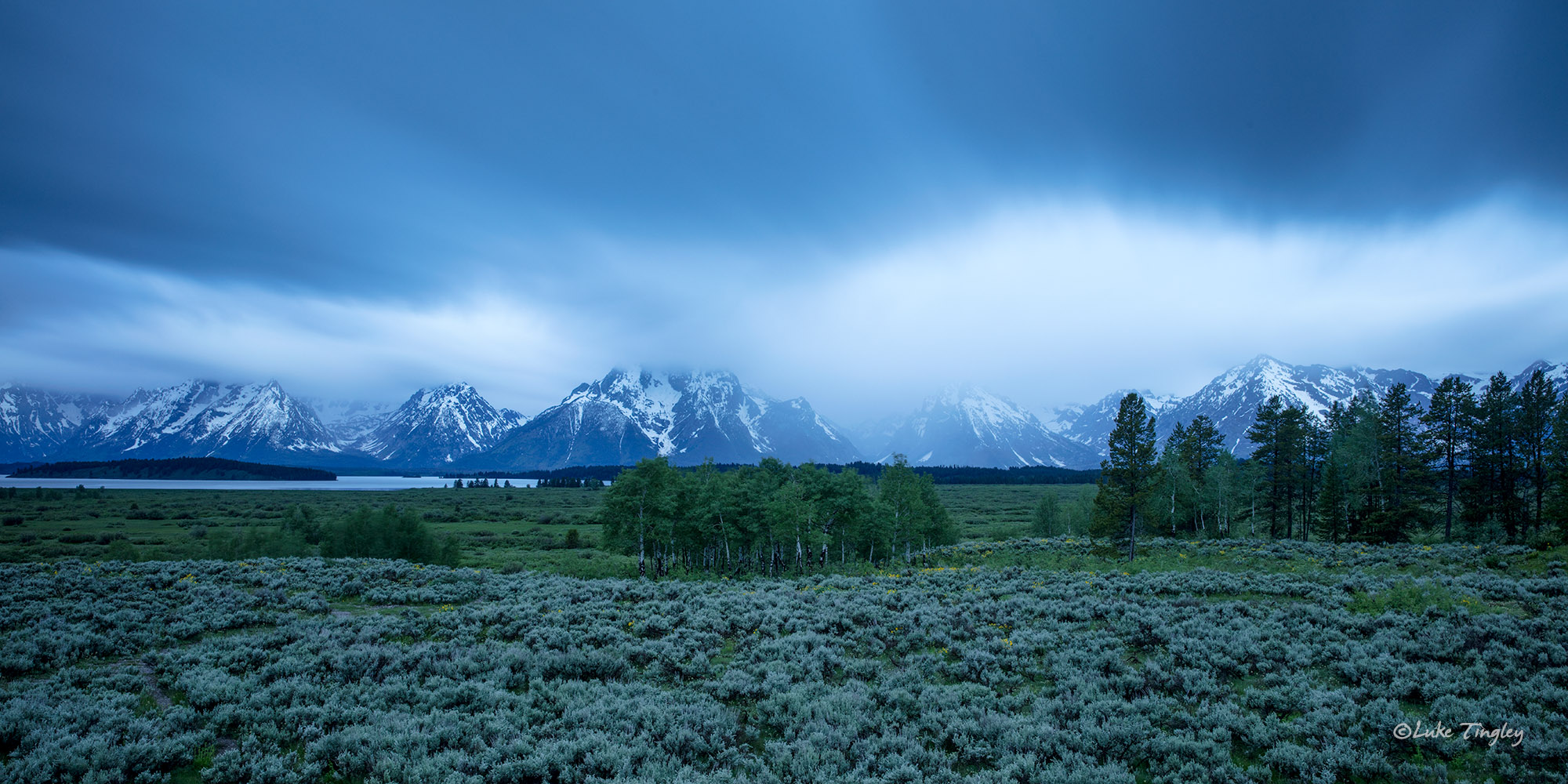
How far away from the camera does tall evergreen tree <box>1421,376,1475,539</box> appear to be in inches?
1625

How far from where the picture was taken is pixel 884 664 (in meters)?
13.4

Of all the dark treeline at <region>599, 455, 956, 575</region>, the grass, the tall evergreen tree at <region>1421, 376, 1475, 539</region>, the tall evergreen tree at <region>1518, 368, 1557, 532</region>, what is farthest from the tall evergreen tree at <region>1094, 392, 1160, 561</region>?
the tall evergreen tree at <region>1518, 368, 1557, 532</region>

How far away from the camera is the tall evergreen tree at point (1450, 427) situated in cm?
4128

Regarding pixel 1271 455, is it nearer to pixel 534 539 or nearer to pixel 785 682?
pixel 785 682

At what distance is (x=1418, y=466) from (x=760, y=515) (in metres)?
49.3

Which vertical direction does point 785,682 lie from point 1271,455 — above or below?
below

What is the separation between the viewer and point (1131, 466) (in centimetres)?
3806

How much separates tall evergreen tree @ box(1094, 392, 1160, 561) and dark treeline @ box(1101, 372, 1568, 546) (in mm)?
116

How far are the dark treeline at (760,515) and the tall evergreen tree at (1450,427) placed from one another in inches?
1495

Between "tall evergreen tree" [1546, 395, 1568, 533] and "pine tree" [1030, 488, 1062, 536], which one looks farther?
"pine tree" [1030, 488, 1062, 536]

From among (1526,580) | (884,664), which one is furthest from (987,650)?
(1526,580)

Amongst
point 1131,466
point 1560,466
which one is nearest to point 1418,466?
point 1560,466

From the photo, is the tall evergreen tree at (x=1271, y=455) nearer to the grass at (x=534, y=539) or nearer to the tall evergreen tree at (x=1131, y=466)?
the grass at (x=534, y=539)

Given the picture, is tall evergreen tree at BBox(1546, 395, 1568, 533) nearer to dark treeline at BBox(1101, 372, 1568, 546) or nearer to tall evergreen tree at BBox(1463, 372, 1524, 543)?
dark treeline at BBox(1101, 372, 1568, 546)
